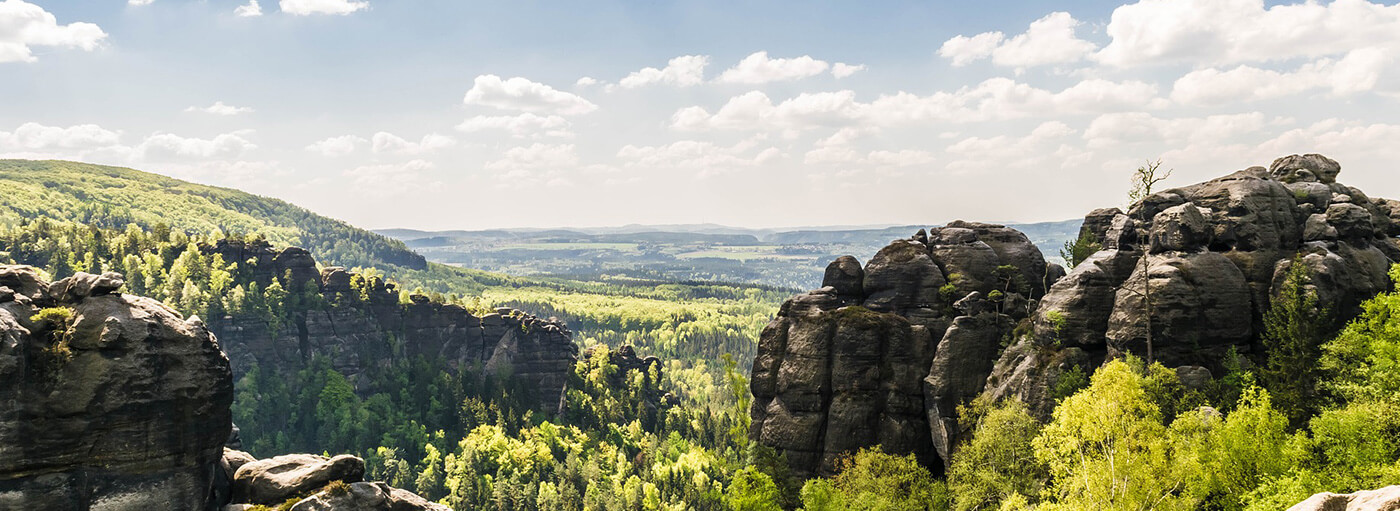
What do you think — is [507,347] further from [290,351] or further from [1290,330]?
[1290,330]

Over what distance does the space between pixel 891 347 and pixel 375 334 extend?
13794cm

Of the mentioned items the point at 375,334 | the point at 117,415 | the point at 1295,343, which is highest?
the point at 1295,343

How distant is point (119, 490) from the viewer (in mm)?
44000

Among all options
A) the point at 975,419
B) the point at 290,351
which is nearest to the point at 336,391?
the point at 290,351

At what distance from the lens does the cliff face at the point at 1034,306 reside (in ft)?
175

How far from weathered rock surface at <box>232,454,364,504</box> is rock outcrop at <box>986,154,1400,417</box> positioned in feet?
149

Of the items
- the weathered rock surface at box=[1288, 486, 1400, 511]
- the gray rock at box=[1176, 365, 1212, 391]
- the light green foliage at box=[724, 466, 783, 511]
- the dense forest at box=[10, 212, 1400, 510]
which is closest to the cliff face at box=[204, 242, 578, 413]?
the dense forest at box=[10, 212, 1400, 510]

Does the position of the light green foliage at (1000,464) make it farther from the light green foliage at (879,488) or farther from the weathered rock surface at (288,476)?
the weathered rock surface at (288,476)

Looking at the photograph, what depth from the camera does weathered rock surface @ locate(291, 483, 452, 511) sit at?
146 ft

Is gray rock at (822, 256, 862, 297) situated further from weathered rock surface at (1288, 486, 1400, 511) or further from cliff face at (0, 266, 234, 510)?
weathered rock surface at (1288, 486, 1400, 511)

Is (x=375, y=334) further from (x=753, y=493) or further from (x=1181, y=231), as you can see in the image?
(x=1181, y=231)

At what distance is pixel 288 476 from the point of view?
47281 mm

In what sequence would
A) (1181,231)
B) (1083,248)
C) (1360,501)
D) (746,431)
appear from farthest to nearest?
(746,431) → (1083,248) → (1181,231) → (1360,501)

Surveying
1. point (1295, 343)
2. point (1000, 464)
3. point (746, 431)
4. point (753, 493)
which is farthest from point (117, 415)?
point (1295, 343)
